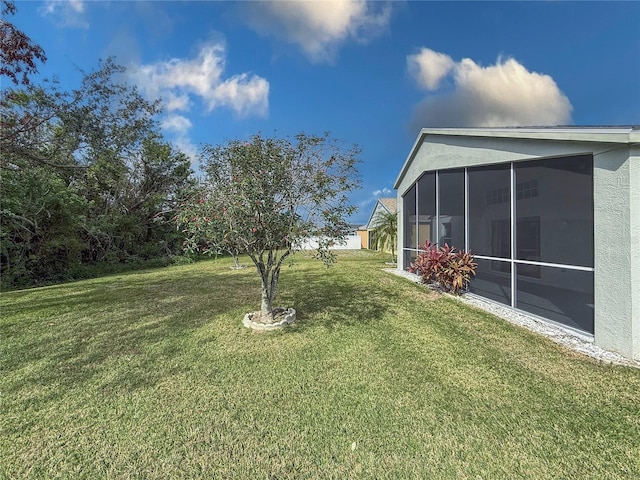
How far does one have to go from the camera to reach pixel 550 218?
5.82 meters

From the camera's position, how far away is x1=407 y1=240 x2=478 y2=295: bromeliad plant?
301 inches

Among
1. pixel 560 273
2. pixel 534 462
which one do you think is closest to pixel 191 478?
pixel 534 462

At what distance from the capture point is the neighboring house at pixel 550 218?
415cm

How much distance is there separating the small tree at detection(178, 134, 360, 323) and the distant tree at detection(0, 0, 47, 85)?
3.54m

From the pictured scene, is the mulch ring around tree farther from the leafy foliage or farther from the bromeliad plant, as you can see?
the bromeliad plant

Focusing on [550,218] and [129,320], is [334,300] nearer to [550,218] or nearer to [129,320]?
[129,320]

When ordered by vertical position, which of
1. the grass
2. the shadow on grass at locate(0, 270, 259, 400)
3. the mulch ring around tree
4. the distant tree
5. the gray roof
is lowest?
the grass

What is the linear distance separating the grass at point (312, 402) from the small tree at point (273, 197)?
166 cm

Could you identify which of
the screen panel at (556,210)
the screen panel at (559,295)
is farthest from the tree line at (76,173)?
the screen panel at (559,295)

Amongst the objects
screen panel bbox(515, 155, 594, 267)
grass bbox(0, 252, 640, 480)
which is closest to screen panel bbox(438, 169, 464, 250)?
screen panel bbox(515, 155, 594, 267)

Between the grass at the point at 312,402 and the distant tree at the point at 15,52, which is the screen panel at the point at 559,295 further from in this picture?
the distant tree at the point at 15,52

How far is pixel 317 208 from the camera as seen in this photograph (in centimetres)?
524

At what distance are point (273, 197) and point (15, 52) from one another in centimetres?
514

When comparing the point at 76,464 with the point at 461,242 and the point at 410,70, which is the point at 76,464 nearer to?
the point at 461,242
